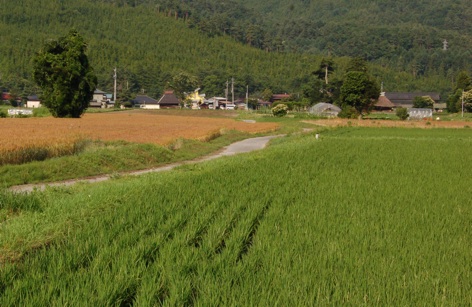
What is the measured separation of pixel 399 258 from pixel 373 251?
313mm

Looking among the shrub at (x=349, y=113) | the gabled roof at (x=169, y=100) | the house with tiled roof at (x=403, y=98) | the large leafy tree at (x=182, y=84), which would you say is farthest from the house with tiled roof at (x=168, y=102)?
the house with tiled roof at (x=403, y=98)

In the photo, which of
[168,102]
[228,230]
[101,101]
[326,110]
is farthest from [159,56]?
[228,230]

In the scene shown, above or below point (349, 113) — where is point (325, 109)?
above

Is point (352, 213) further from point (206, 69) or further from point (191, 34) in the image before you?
point (191, 34)

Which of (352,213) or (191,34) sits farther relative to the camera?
(191,34)

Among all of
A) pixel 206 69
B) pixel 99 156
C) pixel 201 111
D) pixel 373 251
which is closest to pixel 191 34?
pixel 206 69

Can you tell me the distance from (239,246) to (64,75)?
43.8 metres

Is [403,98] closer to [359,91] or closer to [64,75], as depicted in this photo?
[359,91]

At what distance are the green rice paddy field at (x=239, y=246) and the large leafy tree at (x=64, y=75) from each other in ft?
123

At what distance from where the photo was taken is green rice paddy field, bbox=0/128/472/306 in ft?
13.8

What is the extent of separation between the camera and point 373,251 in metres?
5.54

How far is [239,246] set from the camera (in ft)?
18.6

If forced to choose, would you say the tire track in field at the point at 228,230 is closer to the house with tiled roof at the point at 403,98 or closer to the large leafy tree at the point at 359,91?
the large leafy tree at the point at 359,91

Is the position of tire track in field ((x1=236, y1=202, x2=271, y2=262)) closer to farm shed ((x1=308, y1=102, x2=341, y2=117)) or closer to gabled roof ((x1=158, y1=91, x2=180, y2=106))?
farm shed ((x1=308, y1=102, x2=341, y2=117))
